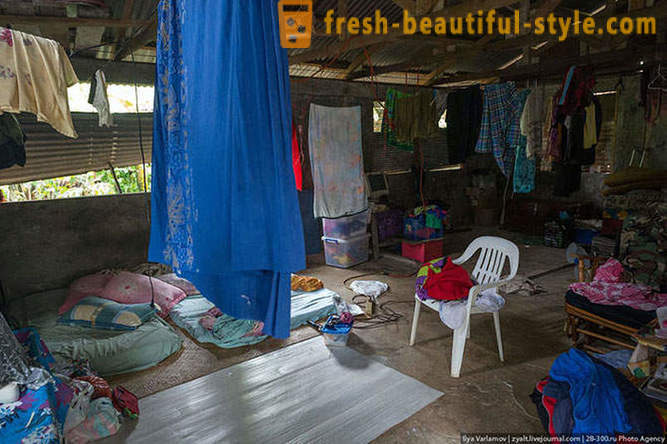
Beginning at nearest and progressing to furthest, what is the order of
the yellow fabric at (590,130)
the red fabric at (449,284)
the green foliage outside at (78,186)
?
the red fabric at (449,284) < the green foliage outside at (78,186) < the yellow fabric at (590,130)

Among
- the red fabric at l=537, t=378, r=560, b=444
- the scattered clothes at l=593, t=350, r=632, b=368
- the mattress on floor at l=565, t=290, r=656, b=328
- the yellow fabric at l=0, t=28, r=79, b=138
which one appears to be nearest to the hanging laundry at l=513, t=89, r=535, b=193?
the mattress on floor at l=565, t=290, r=656, b=328

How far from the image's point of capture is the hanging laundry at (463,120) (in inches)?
210

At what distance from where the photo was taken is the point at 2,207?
159 inches

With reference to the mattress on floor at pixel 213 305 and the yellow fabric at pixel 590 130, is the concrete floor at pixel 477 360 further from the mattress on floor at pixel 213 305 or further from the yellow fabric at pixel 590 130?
the yellow fabric at pixel 590 130

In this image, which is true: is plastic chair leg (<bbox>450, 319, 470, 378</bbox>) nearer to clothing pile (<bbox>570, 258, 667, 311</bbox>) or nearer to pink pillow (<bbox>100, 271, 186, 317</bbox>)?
clothing pile (<bbox>570, 258, 667, 311</bbox>)

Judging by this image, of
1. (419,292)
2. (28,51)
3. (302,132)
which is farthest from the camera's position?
(302,132)

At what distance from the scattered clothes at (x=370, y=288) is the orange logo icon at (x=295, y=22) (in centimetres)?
349

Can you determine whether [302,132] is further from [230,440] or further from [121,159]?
[230,440]

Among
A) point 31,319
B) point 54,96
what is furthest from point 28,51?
point 31,319

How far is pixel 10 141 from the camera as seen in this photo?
2875mm

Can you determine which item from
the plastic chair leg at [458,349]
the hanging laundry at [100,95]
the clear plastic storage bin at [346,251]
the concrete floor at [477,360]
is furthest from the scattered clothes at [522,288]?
the hanging laundry at [100,95]

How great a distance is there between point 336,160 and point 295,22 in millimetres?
3990

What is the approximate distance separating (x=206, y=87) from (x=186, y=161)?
1.09 ft

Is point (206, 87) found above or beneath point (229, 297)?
above
